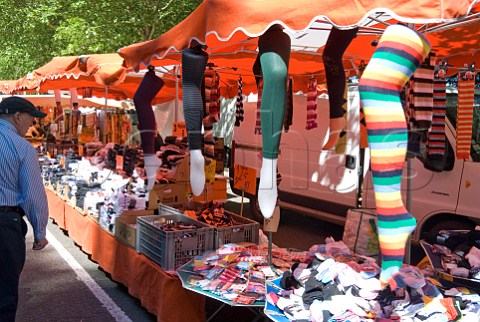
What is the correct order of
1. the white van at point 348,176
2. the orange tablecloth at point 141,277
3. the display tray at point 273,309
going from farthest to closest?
the white van at point 348,176 < the orange tablecloth at point 141,277 < the display tray at point 273,309

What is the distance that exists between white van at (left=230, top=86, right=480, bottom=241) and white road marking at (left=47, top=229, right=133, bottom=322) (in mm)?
2515

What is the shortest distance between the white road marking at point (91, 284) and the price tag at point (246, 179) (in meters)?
1.63

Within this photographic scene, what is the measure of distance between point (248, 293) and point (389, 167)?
5.48 ft

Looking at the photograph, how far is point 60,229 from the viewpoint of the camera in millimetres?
7641

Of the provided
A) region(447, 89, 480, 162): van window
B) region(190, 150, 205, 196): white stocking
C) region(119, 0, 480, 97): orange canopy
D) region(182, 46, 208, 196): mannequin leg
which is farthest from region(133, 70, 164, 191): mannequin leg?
region(447, 89, 480, 162): van window

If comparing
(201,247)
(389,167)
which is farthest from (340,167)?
(389,167)

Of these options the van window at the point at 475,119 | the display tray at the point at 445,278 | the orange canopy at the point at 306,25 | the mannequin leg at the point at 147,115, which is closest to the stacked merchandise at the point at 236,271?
the display tray at the point at 445,278

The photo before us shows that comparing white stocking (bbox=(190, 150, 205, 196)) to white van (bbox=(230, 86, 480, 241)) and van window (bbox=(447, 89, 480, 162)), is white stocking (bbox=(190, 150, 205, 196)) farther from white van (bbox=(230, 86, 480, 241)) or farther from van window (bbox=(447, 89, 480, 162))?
van window (bbox=(447, 89, 480, 162))

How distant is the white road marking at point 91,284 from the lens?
13.9ft

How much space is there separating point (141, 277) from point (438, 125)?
10.0 ft

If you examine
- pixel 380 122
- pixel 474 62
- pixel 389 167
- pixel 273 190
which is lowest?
pixel 273 190

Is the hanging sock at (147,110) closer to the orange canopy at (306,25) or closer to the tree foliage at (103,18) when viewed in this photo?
the orange canopy at (306,25)

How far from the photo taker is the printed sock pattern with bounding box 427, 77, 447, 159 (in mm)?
3902

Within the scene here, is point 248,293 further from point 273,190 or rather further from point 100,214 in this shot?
point 100,214
